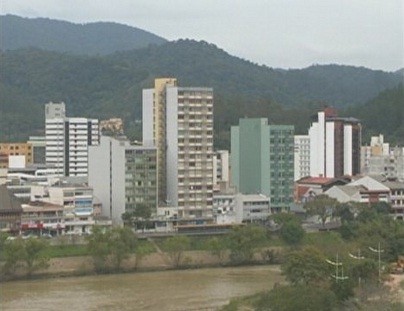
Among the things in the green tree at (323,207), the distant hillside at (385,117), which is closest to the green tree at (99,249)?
the green tree at (323,207)

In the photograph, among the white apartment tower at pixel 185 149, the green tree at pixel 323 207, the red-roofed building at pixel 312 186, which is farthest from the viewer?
the red-roofed building at pixel 312 186

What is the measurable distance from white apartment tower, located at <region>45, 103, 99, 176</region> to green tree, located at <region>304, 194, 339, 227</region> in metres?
7.55

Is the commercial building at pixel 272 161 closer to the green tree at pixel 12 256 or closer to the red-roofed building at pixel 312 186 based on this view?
the red-roofed building at pixel 312 186

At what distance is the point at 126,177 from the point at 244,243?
8.81ft

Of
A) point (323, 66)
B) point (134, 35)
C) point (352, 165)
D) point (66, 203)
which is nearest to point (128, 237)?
point (66, 203)

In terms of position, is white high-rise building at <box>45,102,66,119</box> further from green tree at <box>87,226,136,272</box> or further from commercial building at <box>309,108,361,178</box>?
green tree at <box>87,226,136,272</box>

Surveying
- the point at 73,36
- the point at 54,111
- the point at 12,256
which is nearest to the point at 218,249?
the point at 12,256

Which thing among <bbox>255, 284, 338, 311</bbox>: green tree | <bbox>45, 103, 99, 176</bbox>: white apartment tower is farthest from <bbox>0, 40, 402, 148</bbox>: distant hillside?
<bbox>255, 284, 338, 311</bbox>: green tree

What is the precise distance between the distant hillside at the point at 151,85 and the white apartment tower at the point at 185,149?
822cm

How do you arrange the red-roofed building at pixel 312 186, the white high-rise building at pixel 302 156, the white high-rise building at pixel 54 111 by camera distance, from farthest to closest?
1. the white high-rise building at pixel 54 111
2. the white high-rise building at pixel 302 156
3. the red-roofed building at pixel 312 186

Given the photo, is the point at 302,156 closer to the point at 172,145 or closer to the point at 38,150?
the point at 172,145

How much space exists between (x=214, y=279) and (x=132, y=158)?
3.82 m

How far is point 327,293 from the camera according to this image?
8.88 metres

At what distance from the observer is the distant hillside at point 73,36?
249ft
